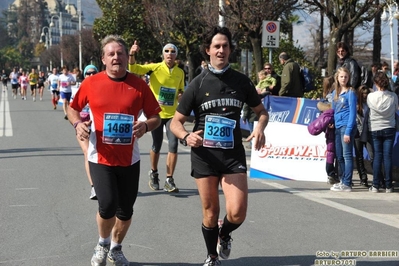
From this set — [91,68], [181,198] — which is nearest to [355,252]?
[181,198]

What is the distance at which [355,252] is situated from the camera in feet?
23.4

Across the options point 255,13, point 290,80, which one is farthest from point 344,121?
point 255,13

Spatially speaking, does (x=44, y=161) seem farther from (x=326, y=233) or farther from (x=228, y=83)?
(x=228, y=83)

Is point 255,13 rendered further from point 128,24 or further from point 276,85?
point 128,24

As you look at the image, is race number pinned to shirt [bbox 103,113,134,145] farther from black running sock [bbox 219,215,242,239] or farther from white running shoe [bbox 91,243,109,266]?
black running sock [bbox 219,215,242,239]

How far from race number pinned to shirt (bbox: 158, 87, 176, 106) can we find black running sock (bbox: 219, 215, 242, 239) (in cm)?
403

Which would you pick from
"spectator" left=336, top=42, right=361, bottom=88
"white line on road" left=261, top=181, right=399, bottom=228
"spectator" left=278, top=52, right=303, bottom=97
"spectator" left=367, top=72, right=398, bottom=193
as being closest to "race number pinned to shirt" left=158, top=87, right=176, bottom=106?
"white line on road" left=261, top=181, right=399, bottom=228

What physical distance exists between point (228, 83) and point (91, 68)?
401cm

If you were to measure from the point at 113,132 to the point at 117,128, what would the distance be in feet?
0.15

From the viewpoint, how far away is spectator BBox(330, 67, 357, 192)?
10953 millimetres

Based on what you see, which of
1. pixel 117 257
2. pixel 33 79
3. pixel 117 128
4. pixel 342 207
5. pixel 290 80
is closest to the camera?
pixel 117 128

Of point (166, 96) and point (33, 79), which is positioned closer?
point (166, 96)

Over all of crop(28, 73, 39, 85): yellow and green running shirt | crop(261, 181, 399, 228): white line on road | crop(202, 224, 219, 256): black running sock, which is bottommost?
crop(261, 181, 399, 228): white line on road

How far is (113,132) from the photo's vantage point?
249 inches
